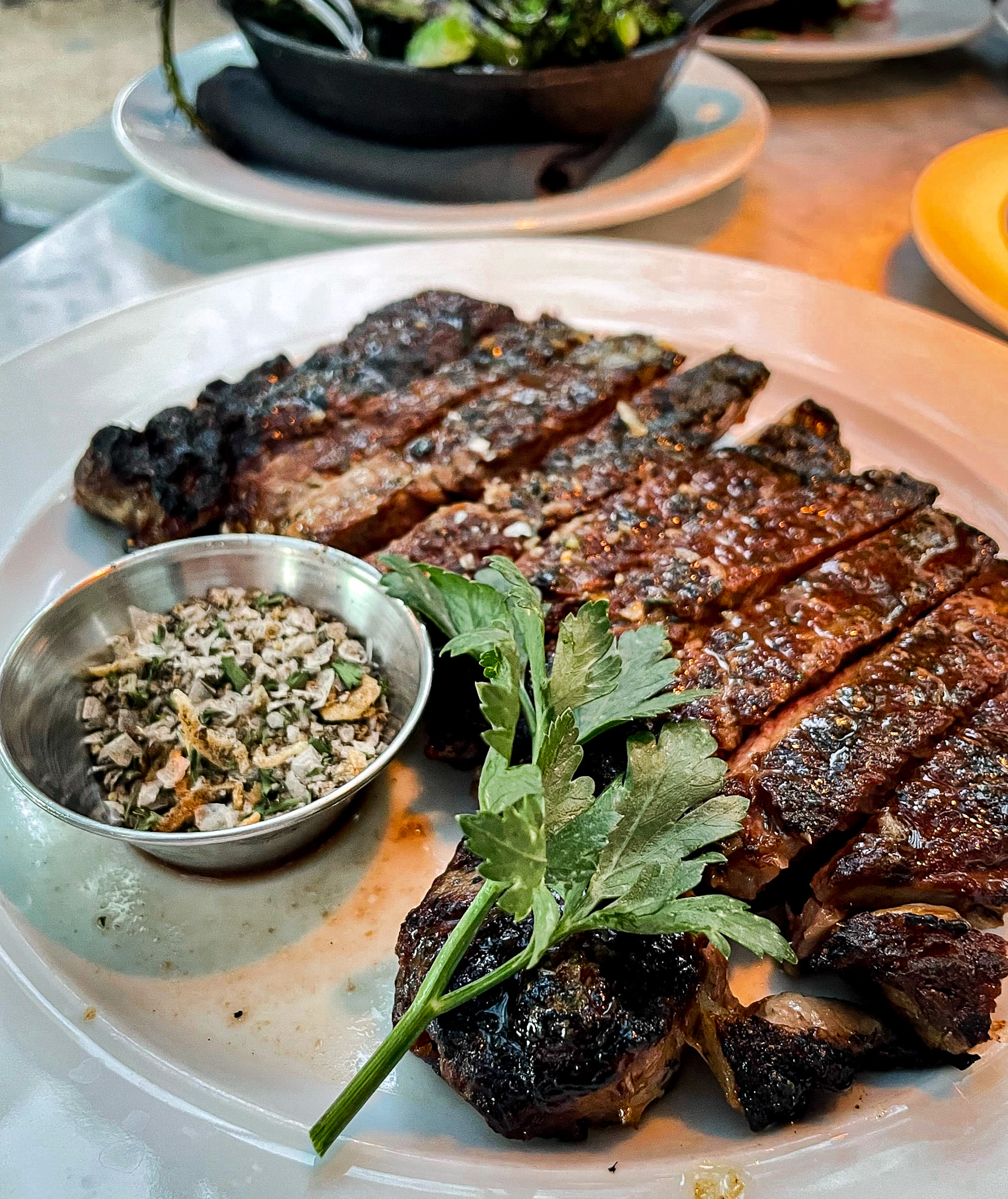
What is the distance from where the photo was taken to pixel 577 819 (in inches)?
67.9

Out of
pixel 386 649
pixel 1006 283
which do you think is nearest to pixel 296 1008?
pixel 386 649

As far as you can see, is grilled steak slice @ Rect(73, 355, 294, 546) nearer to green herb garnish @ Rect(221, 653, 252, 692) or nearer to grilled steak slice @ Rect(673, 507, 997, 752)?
green herb garnish @ Rect(221, 653, 252, 692)

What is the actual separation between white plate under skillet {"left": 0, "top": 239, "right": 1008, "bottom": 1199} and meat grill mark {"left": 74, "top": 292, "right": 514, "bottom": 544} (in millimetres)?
226

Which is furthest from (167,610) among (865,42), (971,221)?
(865,42)

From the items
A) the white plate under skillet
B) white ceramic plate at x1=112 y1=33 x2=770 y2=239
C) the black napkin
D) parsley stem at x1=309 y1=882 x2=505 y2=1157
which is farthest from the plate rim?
parsley stem at x1=309 y1=882 x2=505 y2=1157

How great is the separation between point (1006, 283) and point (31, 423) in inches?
135

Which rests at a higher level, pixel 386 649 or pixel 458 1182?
pixel 386 649

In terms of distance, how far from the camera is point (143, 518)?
276cm

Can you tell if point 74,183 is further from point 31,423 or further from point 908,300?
point 908,300

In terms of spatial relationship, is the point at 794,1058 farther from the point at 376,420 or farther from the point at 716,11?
the point at 716,11

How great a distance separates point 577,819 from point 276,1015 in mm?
794

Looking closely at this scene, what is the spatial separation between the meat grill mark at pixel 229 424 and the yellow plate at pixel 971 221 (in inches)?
70.9

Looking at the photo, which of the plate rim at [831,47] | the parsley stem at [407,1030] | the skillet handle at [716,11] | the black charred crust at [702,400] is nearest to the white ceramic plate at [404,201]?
the skillet handle at [716,11]

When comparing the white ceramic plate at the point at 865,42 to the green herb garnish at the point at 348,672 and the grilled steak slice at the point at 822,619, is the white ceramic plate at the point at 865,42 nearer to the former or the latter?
the grilled steak slice at the point at 822,619
